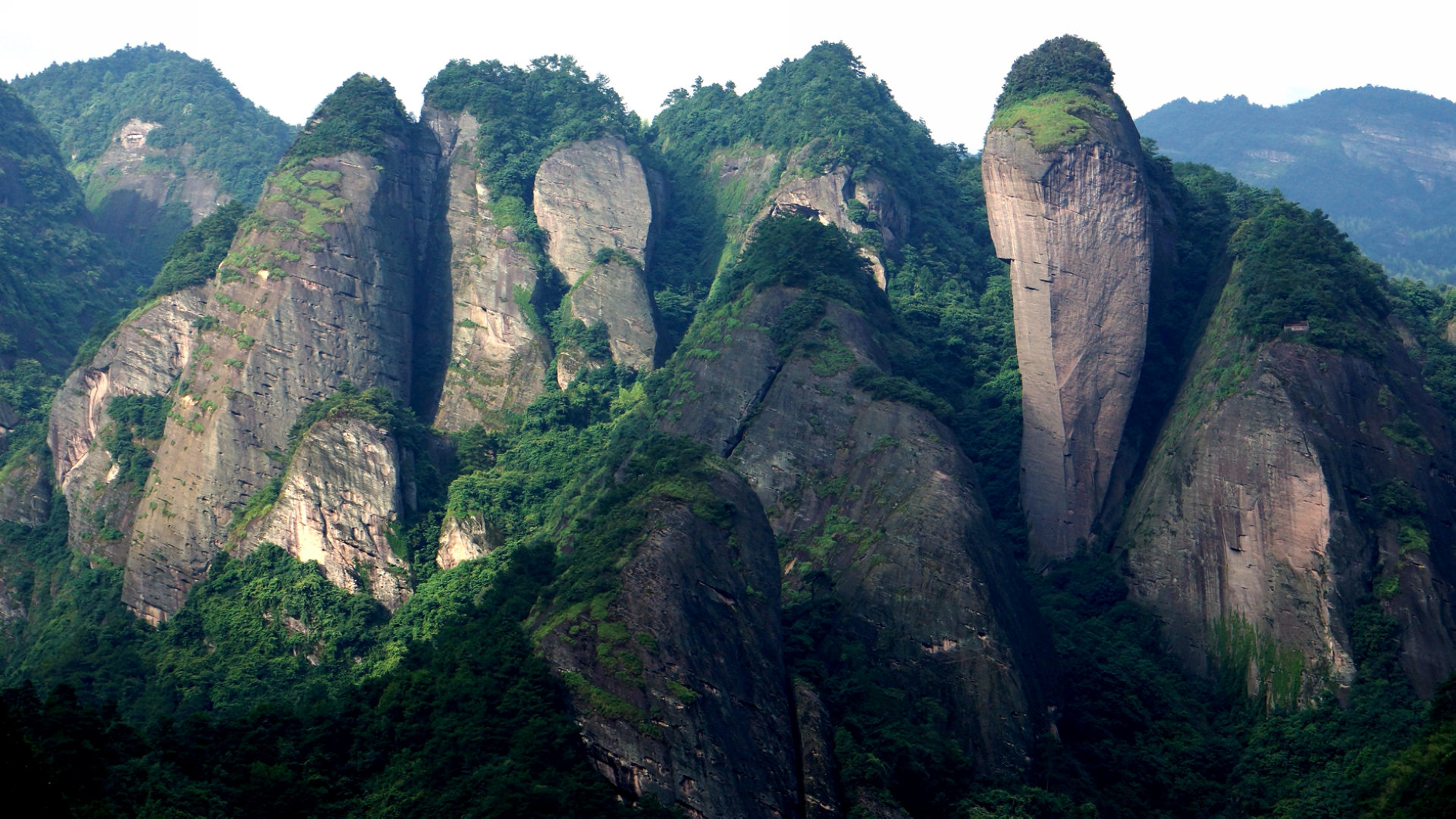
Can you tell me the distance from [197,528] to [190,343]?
398 inches

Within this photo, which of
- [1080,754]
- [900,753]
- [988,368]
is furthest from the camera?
[988,368]

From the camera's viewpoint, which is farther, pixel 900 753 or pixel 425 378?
pixel 425 378

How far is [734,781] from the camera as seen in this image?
39.2 metres

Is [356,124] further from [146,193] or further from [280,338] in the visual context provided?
[146,193]

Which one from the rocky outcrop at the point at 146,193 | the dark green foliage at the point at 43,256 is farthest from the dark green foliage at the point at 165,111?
the dark green foliage at the point at 43,256

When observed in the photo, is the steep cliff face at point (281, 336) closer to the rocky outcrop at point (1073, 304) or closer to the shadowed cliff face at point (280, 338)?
the shadowed cliff face at point (280, 338)

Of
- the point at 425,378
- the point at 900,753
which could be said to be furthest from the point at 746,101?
the point at 900,753

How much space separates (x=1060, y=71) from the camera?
65938 mm

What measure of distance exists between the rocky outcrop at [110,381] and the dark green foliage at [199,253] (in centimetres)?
62

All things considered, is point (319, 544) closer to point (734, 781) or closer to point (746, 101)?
point (734, 781)

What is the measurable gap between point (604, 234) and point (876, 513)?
1022 inches

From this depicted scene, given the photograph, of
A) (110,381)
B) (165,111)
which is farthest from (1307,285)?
(165,111)

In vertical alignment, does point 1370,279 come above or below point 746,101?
below

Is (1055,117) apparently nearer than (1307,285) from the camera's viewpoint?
No
